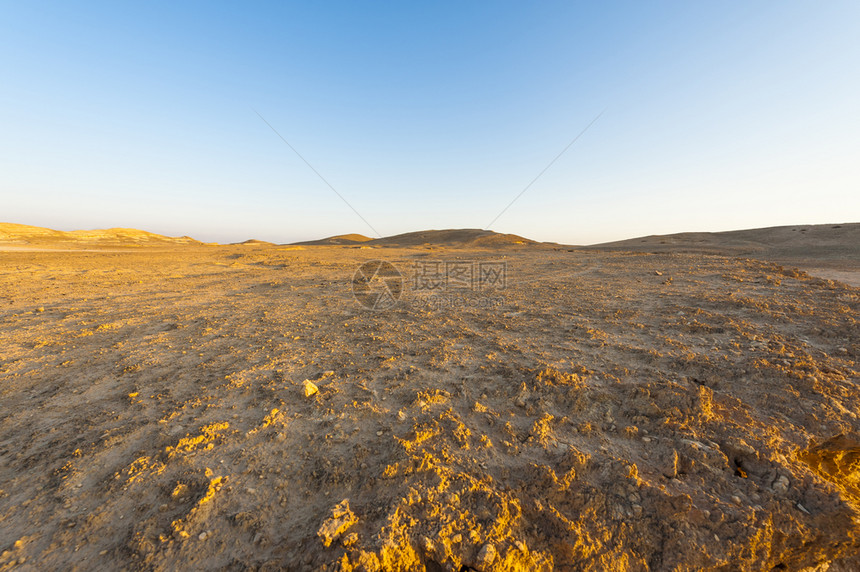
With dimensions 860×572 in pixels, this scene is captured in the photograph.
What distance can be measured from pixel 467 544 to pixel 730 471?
1.79 m

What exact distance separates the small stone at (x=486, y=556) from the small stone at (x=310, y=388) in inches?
79.2

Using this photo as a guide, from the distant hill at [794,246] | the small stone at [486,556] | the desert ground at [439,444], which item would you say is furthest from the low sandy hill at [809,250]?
the small stone at [486,556]

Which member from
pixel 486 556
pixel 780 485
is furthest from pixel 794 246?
pixel 486 556

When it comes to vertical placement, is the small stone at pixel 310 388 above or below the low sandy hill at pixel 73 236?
below

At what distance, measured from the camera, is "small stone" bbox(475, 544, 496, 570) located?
5.10ft

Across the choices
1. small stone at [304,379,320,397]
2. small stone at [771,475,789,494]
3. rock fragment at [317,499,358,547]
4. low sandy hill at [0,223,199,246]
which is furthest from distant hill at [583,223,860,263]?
low sandy hill at [0,223,199,246]

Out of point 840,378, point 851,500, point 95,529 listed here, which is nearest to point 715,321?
point 840,378

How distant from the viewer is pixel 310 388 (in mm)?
3109

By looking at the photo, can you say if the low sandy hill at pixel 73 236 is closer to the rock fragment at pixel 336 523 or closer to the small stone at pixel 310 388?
the small stone at pixel 310 388

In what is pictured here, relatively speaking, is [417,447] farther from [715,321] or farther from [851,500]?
Answer: [715,321]

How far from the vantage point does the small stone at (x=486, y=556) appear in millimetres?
1556

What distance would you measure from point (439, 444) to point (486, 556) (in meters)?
0.81

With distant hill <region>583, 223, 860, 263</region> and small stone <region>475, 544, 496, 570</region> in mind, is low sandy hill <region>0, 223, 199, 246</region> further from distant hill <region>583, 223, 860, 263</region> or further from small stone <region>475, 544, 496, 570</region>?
distant hill <region>583, 223, 860, 263</region>

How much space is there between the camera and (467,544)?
1.64 m
